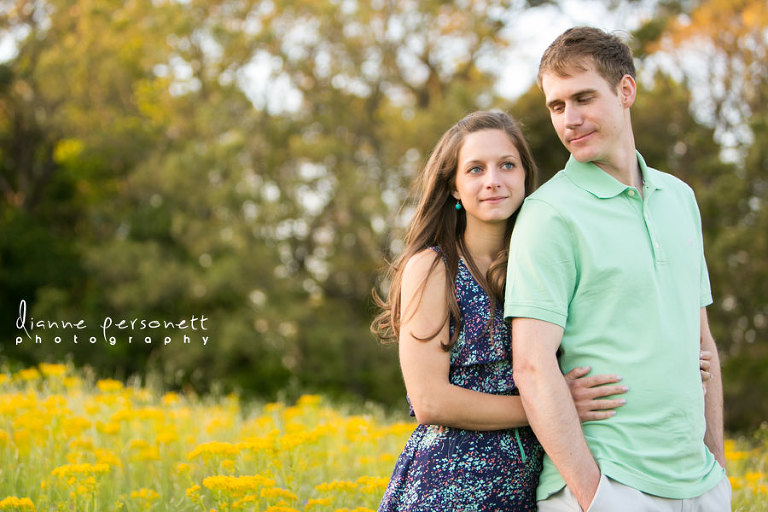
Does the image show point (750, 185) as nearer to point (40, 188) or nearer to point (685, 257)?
point (685, 257)

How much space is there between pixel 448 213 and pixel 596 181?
1.73ft

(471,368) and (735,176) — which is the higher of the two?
(735,176)

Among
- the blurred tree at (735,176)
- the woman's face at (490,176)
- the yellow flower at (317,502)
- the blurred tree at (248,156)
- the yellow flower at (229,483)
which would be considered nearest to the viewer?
the woman's face at (490,176)

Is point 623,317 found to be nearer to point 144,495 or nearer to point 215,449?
point 215,449

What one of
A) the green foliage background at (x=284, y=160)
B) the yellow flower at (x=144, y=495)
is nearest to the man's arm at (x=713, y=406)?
the yellow flower at (x=144, y=495)

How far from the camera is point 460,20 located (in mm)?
15664

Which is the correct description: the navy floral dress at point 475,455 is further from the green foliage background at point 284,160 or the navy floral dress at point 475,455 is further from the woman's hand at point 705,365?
the green foliage background at point 284,160

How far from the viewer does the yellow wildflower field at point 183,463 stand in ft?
9.95

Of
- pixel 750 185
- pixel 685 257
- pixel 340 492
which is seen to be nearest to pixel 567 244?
pixel 685 257

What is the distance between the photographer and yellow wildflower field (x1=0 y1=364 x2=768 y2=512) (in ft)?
9.95

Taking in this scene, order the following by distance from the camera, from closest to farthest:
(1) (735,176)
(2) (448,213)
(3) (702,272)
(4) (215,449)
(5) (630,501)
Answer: (5) (630,501) < (3) (702,272) < (2) (448,213) < (4) (215,449) < (1) (735,176)

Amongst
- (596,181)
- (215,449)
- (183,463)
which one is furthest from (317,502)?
(596,181)

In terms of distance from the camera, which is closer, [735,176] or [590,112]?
[590,112]

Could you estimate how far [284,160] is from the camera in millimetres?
15555
